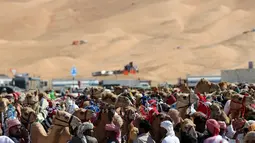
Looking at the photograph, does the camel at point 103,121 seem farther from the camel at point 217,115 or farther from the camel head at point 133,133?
the camel at point 217,115

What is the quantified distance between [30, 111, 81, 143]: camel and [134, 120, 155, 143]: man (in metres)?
0.84

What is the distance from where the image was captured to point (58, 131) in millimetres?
8641

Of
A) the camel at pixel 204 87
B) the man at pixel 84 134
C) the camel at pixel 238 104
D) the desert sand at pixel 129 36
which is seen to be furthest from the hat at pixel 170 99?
the desert sand at pixel 129 36

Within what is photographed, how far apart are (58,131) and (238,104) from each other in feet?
12.7

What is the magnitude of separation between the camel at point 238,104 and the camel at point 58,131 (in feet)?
12.0

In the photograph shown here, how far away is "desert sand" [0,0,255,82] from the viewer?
77.4 m

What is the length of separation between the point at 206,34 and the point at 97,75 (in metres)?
29.9

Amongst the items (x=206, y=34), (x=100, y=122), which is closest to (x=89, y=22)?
(x=206, y=34)

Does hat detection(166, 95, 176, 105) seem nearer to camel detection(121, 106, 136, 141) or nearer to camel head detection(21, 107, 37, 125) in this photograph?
camel detection(121, 106, 136, 141)

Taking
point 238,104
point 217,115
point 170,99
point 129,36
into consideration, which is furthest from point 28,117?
point 129,36

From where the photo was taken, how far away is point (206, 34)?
94.1 metres

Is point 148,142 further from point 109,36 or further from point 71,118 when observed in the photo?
point 109,36

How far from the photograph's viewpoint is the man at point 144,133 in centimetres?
835

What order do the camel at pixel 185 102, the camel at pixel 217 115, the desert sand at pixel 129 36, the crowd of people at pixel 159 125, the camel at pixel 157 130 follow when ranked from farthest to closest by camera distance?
the desert sand at pixel 129 36 → the camel at pixel 185 102 → the camel at pixel 217 115 → the camel at pixel 157 130 → the crowd of people at pixel 159 125
